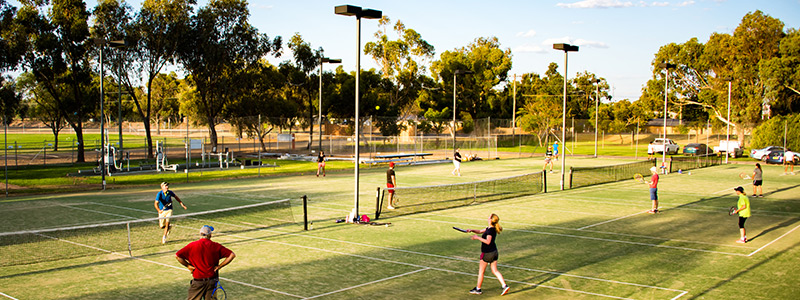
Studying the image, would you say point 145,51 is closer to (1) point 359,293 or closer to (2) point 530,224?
(2) point 530,224

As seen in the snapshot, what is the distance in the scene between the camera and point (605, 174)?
36688 mm

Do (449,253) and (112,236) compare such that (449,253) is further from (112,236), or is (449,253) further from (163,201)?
(112,236)

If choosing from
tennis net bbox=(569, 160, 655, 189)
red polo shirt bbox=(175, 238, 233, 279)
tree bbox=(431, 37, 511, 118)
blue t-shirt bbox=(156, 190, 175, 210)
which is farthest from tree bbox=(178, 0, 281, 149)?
red polo shirt bbox=(175, 238, 233, 279)

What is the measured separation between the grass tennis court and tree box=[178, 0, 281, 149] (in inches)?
1210

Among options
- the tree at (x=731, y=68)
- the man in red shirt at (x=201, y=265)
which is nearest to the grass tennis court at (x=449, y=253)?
the man in red shirt at (x=201, y=265)

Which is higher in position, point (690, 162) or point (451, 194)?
point (690, 162)

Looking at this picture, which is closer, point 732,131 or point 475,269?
point 475,269

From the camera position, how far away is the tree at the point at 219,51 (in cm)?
5481

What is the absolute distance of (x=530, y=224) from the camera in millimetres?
19609

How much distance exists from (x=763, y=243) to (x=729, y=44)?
2194 inches

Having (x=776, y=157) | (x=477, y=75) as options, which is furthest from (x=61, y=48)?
(x=776, y=157)

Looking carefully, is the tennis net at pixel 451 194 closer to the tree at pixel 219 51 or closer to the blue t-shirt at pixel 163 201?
the blue t-shirt at pixel 163 201

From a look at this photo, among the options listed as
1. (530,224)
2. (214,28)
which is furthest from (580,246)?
(214,28)

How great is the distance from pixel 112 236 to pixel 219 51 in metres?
41.7
